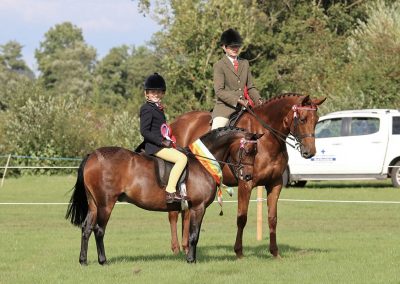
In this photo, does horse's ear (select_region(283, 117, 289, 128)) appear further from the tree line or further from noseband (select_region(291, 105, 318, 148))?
the tree line

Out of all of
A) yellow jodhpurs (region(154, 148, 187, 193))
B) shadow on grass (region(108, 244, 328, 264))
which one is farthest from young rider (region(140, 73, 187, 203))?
shadow on grass (region(108, 244, 328, 264))

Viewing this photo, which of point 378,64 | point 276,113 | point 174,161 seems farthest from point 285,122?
point 378,64

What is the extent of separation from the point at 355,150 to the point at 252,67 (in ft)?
98.1

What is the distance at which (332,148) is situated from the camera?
99.1ft

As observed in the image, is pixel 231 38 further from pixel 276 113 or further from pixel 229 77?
pixel 276 113

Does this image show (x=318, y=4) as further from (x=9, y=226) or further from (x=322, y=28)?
(x=9, y=226)

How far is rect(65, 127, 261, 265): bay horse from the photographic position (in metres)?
12.8

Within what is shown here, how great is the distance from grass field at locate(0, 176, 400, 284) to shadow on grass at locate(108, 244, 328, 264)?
0.01 meters

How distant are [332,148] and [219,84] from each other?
15.8 m

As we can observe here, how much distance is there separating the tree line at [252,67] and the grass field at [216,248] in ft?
55.0

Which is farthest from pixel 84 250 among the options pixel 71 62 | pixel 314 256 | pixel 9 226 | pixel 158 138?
pixel 71 62

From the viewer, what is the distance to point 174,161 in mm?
12891

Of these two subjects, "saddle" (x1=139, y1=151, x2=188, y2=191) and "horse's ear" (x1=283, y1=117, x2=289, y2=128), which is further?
"horse's ear" (x1=283, y1=117, x2=289, y2=128)

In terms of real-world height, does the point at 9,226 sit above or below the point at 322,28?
below
